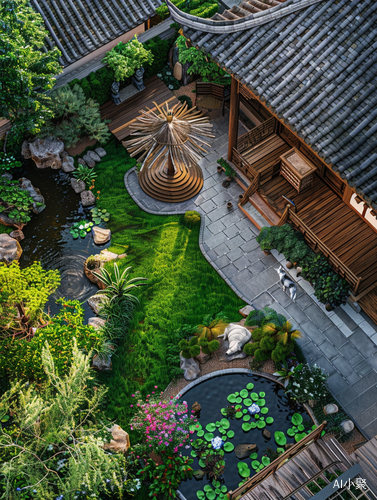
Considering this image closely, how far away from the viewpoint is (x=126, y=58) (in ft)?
89.7

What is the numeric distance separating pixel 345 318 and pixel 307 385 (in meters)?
3.80

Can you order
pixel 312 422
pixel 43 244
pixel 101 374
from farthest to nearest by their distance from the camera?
1. pixel 43 244
2. pixel 101 374
3. pixel 312 422

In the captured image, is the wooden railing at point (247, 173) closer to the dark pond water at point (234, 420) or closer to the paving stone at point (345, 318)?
the paving stone at point (345, 318)

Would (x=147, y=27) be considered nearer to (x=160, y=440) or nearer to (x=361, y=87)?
(x=361, y=87)

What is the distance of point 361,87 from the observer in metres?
18.5

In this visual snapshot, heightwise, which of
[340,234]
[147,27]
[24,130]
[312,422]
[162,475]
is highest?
[147,27]

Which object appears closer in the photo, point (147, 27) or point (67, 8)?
point (67, 8)

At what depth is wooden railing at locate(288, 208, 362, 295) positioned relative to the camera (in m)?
22.0

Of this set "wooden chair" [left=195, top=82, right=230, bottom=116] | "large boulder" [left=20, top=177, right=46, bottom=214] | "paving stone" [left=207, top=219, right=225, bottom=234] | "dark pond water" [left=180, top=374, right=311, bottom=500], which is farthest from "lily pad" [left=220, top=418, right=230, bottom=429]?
"wooden chair" [left=195, top=82, right=230, bottom=116]

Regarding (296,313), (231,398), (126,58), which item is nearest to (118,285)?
(231,398)

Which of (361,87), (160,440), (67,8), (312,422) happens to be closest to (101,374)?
(160,440)

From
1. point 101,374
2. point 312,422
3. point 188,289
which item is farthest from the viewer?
point 188,289

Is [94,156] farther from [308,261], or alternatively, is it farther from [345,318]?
[345,318]

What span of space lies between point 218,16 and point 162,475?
1696cm
